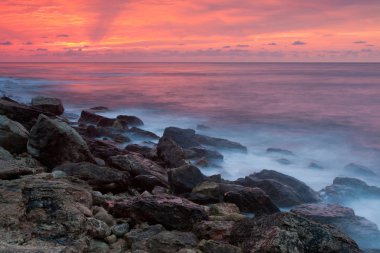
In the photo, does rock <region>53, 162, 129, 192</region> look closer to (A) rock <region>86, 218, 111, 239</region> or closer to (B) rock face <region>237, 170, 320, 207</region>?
(A) rock <region>86, 218, 111, 239</region>

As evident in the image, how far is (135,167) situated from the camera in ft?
26.5

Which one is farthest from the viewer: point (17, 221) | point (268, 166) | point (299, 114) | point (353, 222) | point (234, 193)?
point (299, 114)

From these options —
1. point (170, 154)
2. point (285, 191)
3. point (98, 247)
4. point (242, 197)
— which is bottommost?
point (285, 191)

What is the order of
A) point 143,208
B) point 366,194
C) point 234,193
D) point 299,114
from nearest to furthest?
point 143,208, point 234,193, point 366,194, point 299,114

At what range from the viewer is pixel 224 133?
20219 millimetres

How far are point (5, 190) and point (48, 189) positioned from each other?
0.45m

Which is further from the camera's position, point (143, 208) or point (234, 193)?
point (234, 193)

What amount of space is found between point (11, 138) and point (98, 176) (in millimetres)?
2088

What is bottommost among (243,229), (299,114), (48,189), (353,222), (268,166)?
(299,114)

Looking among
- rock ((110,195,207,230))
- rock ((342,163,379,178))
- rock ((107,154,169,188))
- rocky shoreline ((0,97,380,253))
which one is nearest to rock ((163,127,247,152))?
rock ((342,163,379,178))

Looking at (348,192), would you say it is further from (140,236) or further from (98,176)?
(140,236)

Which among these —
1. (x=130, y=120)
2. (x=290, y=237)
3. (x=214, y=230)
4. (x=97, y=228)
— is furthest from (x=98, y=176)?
(x=130, y=120)

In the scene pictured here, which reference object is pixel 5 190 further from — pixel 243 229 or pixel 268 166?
pixel 268 166

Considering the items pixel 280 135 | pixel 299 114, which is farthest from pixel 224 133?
pixel 299 114
